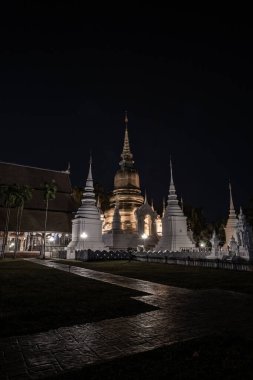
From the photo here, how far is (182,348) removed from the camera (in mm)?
4758

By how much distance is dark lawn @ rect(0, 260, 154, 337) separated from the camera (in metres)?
6.38

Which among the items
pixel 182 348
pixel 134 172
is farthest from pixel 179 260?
pixel 134 172

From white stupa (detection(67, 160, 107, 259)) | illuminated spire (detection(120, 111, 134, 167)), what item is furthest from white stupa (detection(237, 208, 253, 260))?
illuminated spire (detection(120, 111, 134, 167))

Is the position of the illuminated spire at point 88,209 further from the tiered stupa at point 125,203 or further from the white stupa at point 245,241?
the white stupa at point 245,241

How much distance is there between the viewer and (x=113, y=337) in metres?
5.46

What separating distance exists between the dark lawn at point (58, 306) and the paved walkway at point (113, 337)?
482 mm

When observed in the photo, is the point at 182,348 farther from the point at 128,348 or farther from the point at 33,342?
the point at 33,342

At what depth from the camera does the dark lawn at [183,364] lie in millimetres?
3760

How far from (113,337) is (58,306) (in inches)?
123

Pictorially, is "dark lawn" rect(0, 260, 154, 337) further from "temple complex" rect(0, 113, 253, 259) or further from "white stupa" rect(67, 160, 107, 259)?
"white stupa" rect(67, 160, 107, 259)

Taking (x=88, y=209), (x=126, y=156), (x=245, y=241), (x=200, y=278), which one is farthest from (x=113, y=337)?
(x=126, y=156)

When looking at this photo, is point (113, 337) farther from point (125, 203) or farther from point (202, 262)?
point (125, 203)

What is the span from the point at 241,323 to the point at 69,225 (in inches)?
1727

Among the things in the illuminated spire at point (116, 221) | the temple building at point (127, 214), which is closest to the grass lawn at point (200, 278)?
the temple building at point (127, 214)
